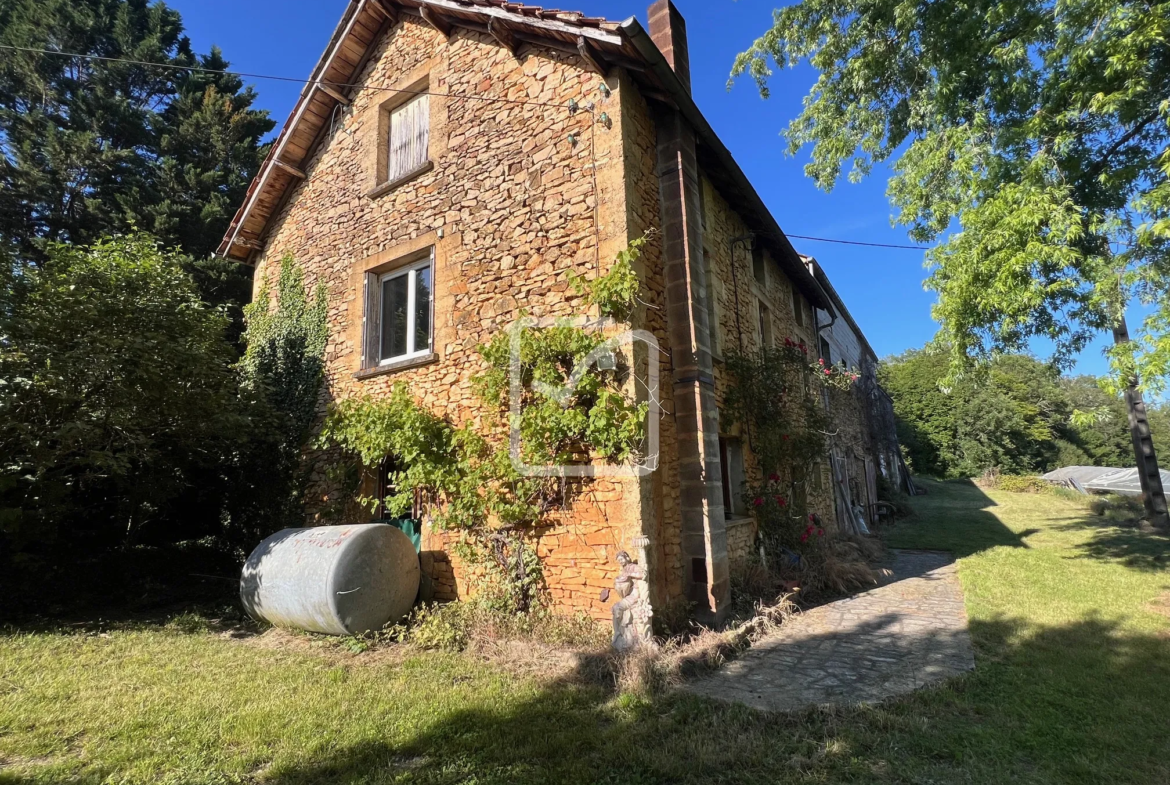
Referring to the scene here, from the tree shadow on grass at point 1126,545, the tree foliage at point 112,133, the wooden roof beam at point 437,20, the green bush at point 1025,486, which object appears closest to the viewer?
the wooden roof beam at point 437,20

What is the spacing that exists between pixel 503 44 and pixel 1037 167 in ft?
22.1

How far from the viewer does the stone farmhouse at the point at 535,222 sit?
239 inches

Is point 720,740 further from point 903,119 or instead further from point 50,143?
point 50,143

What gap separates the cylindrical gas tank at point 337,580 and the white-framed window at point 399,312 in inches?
108

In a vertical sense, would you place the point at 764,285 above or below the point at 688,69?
below

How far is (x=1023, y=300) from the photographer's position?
6188 millimetres

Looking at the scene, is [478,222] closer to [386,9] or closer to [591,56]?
[591,56]

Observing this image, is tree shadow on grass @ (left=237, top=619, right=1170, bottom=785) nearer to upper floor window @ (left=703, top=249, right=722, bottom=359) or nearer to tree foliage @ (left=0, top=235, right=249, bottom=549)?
upper floor window @ (left=703, top=249, right=722, bottom=359)

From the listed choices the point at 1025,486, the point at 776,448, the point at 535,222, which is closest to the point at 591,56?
the point at 535,222

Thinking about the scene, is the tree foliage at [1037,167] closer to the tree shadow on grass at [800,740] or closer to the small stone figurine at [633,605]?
the tree shadow on grass at [800,740]

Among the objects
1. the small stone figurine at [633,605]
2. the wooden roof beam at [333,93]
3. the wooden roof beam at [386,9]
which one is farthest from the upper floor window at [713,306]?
the wooden roof beam at [333,93]

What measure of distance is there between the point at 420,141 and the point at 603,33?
3.84m

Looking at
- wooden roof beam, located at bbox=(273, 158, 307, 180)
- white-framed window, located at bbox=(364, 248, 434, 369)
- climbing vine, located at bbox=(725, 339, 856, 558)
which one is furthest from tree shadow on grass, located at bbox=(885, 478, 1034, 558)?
wooden roof beam, located at bbox=(273, 158, 307, 180)

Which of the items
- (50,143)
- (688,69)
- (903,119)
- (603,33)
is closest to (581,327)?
(603,33)
